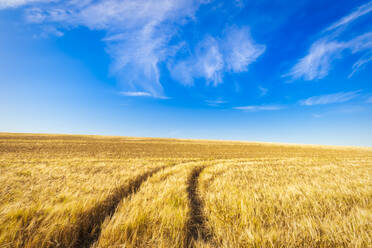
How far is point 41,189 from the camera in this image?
15.2ft

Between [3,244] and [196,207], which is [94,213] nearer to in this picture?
[3,244]

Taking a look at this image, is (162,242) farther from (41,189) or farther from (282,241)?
(41,189)

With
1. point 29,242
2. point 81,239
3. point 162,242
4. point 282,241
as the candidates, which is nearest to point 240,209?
point 282,241

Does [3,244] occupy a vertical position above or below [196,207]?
above

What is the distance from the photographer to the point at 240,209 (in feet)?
11.8

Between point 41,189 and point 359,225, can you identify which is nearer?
point 359,225

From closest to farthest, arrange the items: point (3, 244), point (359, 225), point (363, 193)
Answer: point (3, 244) → point (359, 225) → point (363, 193)

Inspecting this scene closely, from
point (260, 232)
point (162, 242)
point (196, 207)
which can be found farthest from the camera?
point (196, 207)

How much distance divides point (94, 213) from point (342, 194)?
7236 mm

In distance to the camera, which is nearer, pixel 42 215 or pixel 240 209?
pixel 42 215

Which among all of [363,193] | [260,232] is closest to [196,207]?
[260,232]

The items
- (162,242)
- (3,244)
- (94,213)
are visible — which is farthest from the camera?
(94,213)

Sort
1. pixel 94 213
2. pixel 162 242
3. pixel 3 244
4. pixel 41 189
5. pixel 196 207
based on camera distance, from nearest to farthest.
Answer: pixel 3 244 < pixel 162 242 < pixel 94 213 < pixel 196 207 < pixel 41 189

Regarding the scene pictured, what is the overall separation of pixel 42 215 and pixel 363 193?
A: 29.6ft
